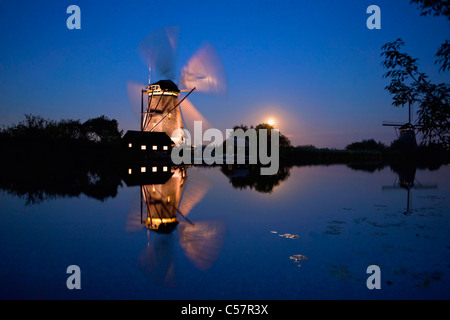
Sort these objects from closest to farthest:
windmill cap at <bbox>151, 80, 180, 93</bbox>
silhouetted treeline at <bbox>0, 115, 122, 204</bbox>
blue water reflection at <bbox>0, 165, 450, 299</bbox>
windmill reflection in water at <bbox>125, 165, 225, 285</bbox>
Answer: blue water reflection at <bbox>0, 165, 450, 299</bbox>, windmill reflection in water at <bbox>125, 165, 225, 285</bbox>, silhouetted treeline at <bbox>0, 115, 122, 204</bbox>, windmill cap at <bbox>151, 80, 180, 93</bbox>

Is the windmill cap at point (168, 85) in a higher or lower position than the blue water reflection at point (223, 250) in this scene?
higher

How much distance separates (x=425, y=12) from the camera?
4164 mm

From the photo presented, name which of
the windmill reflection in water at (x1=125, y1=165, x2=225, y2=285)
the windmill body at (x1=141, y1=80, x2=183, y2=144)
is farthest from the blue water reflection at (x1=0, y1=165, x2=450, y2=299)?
the windmill body at (x1=141, y1=80, x2=183, y2=144)

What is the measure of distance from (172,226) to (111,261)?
8.09 feet

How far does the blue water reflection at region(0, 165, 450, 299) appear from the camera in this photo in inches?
159

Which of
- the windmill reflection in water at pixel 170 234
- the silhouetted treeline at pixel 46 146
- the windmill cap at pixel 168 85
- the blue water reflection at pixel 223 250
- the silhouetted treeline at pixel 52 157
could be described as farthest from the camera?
the windmill cap at pixel 168 85

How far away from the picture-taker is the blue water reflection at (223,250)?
13.3 ft

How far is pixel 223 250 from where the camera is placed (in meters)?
5.71

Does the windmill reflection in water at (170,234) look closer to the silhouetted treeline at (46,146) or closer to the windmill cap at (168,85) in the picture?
the silhouetted treeline at (46,146)

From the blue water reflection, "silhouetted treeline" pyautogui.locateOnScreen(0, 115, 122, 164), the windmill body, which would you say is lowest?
the blue water reflection

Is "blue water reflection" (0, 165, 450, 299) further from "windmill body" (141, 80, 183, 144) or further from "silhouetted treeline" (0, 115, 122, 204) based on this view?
"windmill body" (141, 80, 183, 144)

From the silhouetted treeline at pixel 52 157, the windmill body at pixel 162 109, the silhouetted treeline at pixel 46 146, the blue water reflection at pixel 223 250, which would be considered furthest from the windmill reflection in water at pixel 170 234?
the windmill body at pixel 162 109

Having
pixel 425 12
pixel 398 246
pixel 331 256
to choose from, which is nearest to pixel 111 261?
pixel 331 256
